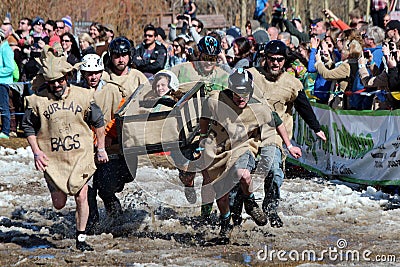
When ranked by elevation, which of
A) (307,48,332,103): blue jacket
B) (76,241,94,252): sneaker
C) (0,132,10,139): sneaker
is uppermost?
(307,48,332,103): blue jacket

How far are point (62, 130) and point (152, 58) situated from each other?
6.05 meters

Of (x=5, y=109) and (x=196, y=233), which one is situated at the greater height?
(x=5, y=109)

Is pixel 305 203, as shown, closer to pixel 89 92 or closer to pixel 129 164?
pixel 129 164

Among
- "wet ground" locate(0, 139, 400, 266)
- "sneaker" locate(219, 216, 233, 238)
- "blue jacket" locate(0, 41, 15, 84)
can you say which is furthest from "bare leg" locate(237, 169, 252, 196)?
"blue jacket" locate(0, 41, 15, 84)

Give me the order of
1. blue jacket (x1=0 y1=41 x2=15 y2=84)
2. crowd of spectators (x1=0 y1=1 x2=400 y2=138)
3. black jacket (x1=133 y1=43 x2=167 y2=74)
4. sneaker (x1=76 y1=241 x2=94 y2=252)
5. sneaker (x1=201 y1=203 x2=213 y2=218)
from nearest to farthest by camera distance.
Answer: sneaker (x1=76 y1=241 x2=94 y2=252)
sneaker (x1=201 y1=203 x2=213 y2=218)
crowd of spectators (x1=0 y1=1 x2=400 y2=138)
black jacket (x1=133 y1=43 x2=167 y2=74)
blue jacket (x1=0 y1=41 x2=15 y2=84)

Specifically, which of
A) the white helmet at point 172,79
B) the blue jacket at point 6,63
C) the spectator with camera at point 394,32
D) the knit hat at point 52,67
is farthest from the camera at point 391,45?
the blue jacket at point 6,63

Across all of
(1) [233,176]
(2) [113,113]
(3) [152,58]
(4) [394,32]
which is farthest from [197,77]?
(3) [152,58]

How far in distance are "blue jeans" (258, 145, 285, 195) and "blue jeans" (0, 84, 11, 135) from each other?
857cm

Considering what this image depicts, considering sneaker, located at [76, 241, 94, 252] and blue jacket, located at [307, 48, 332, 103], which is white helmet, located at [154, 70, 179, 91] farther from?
blue jacket, located at [307, 48, 332, 103]

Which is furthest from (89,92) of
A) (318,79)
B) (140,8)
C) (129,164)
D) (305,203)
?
(140,8)

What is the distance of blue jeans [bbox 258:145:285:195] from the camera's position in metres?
8.39

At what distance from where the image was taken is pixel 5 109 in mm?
15859

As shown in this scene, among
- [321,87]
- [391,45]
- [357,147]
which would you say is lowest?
[357,147]

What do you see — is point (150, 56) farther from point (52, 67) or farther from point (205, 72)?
point (52, 67)
